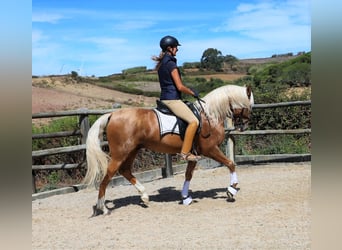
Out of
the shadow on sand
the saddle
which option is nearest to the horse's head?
the saddle

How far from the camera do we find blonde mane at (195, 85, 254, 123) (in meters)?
5.58

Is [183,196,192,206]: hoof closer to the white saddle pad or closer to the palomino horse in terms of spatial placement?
the palomino horse

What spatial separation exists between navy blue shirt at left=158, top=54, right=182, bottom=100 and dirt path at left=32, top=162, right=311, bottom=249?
5.17 ft

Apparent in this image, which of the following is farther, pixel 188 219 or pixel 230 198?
pixel 230 198

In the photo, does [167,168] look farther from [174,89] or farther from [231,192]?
A: [174,89]

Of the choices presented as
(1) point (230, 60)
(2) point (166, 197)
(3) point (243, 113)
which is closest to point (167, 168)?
(2) point (166, 197)

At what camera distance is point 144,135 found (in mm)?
5402

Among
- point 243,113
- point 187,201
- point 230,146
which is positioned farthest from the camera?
point 230,146

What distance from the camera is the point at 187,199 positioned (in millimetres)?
5516

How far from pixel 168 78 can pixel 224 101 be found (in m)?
0.90
